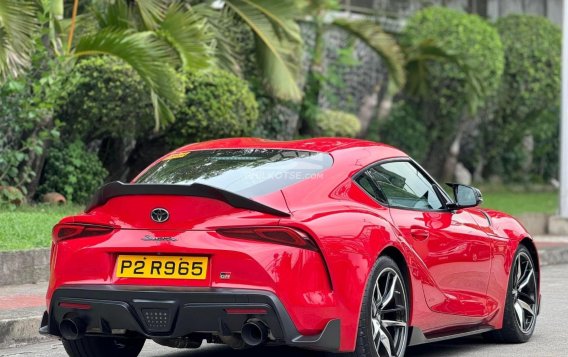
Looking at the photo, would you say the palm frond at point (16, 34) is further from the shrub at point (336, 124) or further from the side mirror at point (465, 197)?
the shrub at point (336, 124)

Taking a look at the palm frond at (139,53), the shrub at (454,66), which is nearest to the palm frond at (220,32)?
the palm frond at (139,53)

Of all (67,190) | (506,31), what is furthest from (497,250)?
(506,31)

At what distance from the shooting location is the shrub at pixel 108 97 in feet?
56.2

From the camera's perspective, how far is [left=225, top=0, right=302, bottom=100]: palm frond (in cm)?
1928

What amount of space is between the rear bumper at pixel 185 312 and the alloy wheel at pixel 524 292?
2624 millimetres

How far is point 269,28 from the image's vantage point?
19.8 meters

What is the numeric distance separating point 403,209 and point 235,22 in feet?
43.6

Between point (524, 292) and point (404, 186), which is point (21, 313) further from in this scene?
point (524, 292)

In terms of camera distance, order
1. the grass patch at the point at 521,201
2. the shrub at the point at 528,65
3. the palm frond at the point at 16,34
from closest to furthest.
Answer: the palm frond at the point at 16,34 → the grass patch at the point at 521,201 → the shrub at the point at 528,65

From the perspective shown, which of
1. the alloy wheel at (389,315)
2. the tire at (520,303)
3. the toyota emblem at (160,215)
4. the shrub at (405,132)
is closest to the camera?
the toyota emblem at (160,215)

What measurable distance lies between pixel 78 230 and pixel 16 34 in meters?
8.31

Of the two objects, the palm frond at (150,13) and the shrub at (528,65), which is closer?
the palm frond at (150,13)

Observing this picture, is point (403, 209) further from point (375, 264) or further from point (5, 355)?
point (5, 355)

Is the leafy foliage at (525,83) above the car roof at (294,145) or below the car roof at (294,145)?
below
